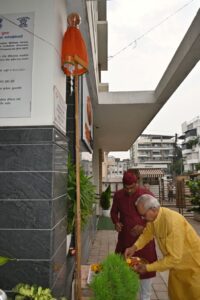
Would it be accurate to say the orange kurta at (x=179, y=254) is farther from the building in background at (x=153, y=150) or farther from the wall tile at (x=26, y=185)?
the building in background at (x=153, y=150)

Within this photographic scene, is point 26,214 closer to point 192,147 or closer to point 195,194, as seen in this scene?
point 195,194

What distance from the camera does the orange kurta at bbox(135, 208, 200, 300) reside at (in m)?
1.82

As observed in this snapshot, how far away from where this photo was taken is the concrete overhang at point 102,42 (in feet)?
22.9

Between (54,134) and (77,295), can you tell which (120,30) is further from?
(77,295)

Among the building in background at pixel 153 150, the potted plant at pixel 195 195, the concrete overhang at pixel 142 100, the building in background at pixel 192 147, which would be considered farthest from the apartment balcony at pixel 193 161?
the concrete overhang at pixel 142 100

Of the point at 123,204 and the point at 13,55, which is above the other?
the point at 13,55

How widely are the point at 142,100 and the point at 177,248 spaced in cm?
372

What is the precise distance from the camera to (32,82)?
6.04 feet

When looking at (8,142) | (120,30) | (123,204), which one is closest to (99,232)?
(123,204)

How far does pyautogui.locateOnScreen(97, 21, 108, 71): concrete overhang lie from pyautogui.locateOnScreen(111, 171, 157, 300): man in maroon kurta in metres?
5.37

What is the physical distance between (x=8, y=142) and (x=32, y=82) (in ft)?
1.47

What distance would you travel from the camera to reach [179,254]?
1.81 meters

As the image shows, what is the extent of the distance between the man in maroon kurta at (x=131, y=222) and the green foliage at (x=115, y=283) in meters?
1.39

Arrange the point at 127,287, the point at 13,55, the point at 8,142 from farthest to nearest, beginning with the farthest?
the point at 13,55, the point at 8,142, the point at 127,287
